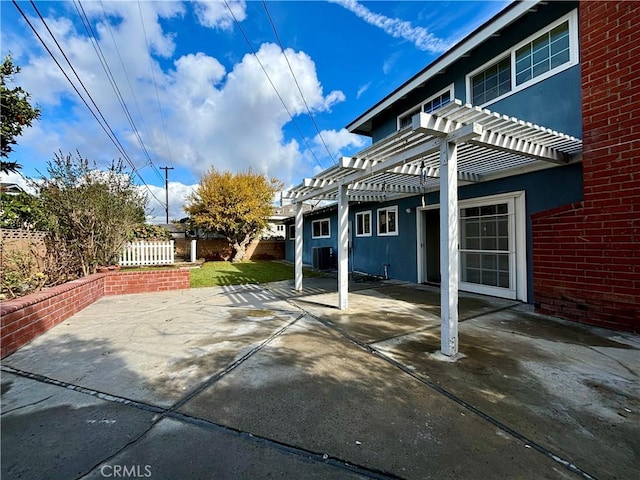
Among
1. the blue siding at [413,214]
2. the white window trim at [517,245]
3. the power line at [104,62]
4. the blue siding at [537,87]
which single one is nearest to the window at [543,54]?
the blue siding at [537,87]

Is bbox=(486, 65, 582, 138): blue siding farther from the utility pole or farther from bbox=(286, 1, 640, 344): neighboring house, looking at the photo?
the utility pole

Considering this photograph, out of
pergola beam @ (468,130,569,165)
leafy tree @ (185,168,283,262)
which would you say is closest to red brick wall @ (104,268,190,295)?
pergola beam @ (468,130,569,165)

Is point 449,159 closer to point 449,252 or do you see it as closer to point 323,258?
point 449,252

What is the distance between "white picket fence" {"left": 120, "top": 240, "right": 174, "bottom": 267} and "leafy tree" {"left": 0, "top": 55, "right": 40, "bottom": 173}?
420cm

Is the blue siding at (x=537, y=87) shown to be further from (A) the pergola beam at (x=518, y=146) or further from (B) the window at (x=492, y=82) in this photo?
(A) the pergola beam at (x=518, y=146)

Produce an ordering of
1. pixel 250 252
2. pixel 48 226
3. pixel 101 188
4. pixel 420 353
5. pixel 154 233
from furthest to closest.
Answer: pixel 250 252 → pixel 154 233 → pixel 101 188 → pixel 48 226 → pixel 420 353

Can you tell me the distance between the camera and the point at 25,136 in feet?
30.9

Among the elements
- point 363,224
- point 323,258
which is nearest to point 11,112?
point 323,258

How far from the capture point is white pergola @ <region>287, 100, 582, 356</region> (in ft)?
10.7

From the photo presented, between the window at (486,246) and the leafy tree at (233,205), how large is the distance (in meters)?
12.5

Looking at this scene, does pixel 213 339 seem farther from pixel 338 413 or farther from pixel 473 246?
pixel 473 246

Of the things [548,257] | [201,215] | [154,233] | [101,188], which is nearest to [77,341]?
[101,188]

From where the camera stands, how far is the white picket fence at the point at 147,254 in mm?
9992

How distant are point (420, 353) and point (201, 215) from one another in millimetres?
16132
